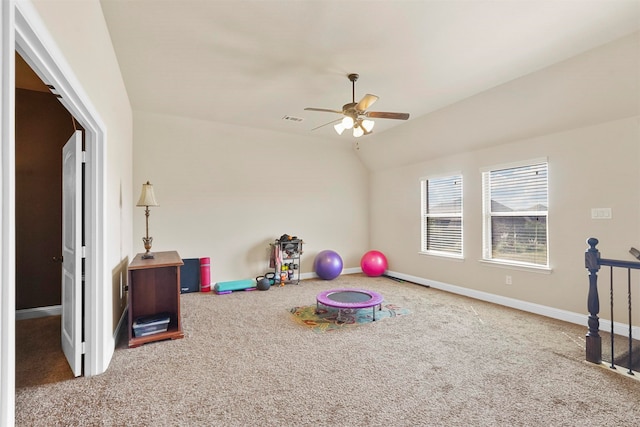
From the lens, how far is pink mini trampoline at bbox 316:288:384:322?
3.87 meters

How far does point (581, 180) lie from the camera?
375 cm

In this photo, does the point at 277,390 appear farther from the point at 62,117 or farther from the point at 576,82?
the point at 62,117

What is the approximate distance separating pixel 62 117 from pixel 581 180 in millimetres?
6893

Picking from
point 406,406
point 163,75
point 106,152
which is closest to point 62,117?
point 163,75

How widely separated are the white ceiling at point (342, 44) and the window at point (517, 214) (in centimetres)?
136

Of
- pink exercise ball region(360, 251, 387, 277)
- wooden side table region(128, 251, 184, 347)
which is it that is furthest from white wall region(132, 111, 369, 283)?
wooden side table region(128, 251, 184, 347)

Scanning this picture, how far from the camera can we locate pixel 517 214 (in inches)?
177

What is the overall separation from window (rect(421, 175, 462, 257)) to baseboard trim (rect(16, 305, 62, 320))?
593 cm

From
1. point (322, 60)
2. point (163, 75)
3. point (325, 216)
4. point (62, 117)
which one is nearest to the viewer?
point (322, 60)

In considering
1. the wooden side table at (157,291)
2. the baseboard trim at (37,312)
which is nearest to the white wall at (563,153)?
the wooden side table at (157,291)

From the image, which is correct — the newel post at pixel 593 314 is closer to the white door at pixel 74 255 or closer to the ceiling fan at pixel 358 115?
the ceiling fan at pixel 358 115

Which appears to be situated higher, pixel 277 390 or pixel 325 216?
pixel 325 216

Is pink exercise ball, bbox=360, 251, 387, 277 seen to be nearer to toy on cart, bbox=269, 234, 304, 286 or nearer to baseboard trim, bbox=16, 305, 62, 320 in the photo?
toy on cart, bbox=269, 234, 304, 286

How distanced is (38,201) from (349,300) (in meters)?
4.41
